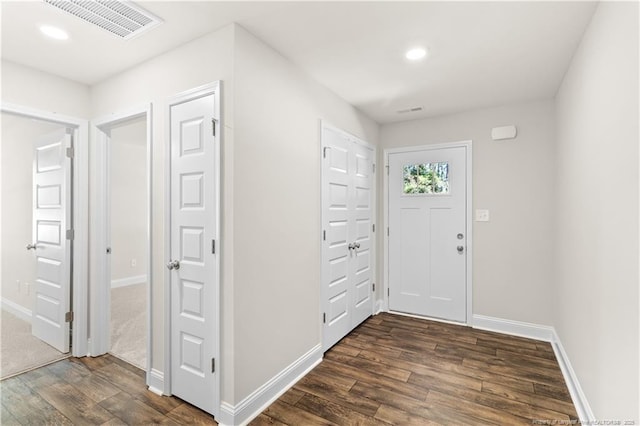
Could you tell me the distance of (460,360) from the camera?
278 cm

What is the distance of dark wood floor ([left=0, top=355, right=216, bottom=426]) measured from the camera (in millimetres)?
1979

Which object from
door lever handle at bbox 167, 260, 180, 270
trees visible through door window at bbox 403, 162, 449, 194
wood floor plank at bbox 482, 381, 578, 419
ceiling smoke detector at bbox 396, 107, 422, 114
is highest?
ceiling smoke detector at bbox 396, 107, 422, 114

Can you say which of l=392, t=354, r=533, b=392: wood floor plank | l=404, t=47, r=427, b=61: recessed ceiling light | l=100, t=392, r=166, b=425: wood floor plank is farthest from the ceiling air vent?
l=392, t=354, r=533, b=392: wood floor plank

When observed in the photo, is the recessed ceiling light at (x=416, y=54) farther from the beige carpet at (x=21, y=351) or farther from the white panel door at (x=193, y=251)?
the beige carpet at (x=21, y=351)

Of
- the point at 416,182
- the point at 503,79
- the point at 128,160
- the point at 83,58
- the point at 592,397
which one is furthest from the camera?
the point at 128,160

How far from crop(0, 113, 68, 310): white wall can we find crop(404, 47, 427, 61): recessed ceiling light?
393 cm

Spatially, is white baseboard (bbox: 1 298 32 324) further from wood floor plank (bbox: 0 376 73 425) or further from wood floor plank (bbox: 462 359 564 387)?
wood floor plank (bbox: 462 359 564 387)

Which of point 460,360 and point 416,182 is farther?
point 416,182

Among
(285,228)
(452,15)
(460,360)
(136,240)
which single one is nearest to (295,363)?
(285,228)

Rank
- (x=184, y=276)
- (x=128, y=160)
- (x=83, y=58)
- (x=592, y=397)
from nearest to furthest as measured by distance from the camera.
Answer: (x=592, y=397) < (x=184, y=276) < (x=83, y=58) < (x=128, y=160)

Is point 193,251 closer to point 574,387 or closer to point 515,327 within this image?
point 574,387

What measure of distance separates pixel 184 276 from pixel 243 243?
52cm

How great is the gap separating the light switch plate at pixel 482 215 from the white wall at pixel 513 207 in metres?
0.04

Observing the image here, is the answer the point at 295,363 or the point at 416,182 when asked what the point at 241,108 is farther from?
the point at 416,182
